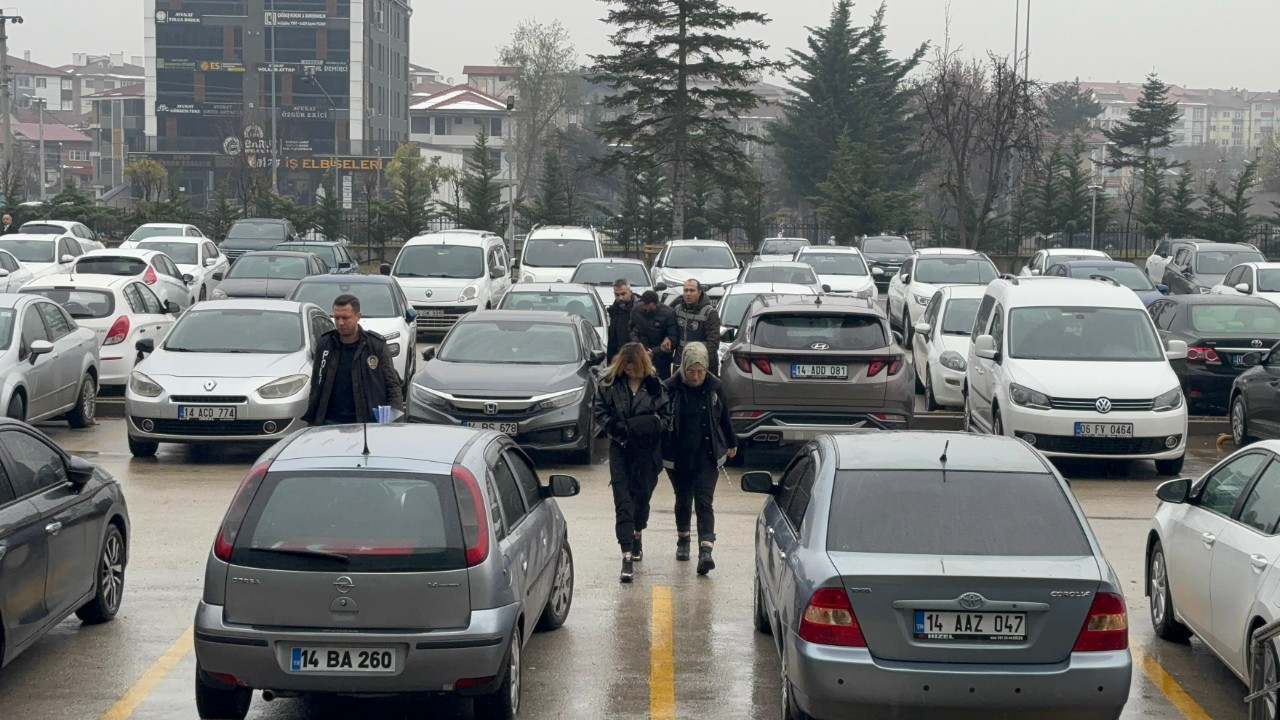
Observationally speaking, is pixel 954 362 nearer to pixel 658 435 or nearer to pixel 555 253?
pixel 658 435

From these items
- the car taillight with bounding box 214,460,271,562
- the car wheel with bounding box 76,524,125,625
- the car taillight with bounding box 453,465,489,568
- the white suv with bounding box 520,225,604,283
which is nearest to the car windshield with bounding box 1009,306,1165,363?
the car wheel with bounding box 76,524,125,625

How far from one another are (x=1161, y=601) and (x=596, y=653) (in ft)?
10.7

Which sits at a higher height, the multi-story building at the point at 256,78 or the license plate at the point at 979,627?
the multi-story building at the point at 256,78

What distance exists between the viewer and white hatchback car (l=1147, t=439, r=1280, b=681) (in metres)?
6.84

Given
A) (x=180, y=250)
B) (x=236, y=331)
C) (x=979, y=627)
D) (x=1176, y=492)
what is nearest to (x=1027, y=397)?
(x=1176, y=492)

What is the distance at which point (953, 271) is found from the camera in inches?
1059

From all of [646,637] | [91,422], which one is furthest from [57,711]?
[91,422]

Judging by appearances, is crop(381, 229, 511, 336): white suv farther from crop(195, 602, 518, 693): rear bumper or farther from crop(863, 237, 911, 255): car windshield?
crop(195, 602, 518, 693): rear bumper

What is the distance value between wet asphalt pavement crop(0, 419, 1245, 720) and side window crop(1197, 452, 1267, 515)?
0.92 m

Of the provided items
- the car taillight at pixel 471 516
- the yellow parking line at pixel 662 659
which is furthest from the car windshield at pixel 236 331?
the car taillight at pixel 471 516

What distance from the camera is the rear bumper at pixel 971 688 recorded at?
5.79 metres

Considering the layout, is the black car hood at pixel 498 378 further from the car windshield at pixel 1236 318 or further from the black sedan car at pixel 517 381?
the car windshield at pixel 1236 318

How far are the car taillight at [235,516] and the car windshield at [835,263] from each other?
23.3m

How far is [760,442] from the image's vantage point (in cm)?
1409
